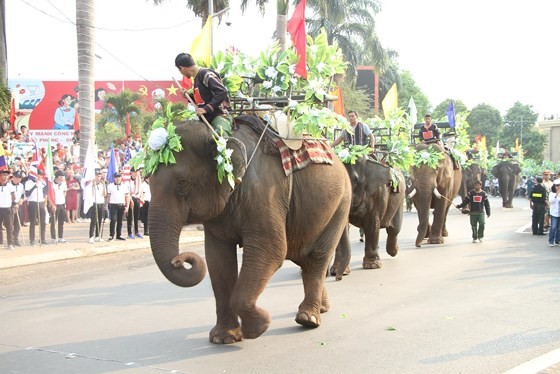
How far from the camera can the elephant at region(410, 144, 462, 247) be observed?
49.0 ft

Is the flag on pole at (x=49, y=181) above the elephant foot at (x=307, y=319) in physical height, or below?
above

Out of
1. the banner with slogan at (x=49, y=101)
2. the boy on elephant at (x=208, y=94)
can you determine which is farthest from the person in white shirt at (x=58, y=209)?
the banner with slogan at (x=49, y=101)

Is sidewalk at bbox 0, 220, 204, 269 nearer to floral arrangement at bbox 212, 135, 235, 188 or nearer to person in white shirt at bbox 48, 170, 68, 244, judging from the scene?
person in white shirt at bbox 48, 170, 68, 244

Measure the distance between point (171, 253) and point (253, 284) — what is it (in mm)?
861

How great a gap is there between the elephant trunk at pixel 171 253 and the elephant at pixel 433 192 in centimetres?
972

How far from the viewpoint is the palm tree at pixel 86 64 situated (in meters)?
17.8

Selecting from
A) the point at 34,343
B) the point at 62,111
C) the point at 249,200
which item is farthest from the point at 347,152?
the point at 62,111

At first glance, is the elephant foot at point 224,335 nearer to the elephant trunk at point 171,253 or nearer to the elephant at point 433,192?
the elephant trunk at point 171,253

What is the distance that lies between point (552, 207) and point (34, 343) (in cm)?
1235

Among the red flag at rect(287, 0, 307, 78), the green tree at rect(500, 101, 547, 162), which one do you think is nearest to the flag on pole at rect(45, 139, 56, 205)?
the red flag at rect(287, 0, 307, 78)

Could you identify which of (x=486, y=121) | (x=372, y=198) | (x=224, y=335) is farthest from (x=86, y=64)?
(x=486, y=121)

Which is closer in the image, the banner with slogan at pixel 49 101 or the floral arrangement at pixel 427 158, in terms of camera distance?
the floral arrangement at pixel 427 158

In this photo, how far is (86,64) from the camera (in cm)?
1803

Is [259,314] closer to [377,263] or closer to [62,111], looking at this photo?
[377,263]
